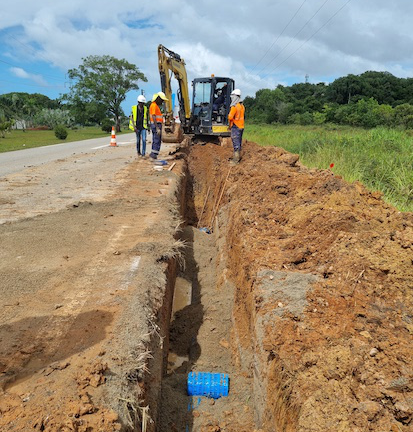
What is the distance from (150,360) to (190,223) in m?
7.14

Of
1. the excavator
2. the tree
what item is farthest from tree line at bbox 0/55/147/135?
the excavator

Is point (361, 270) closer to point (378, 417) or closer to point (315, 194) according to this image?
point (378, 417)

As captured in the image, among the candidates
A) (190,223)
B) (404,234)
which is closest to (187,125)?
(190,223)

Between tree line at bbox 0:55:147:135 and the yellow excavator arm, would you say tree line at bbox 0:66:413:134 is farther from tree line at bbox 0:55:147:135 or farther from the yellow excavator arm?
the yellow excavator arm

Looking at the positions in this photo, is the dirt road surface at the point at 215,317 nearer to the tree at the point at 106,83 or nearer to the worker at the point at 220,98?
the worker at the point at 220,98

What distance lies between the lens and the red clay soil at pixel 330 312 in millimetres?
2396

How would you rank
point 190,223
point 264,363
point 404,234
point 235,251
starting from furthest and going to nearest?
point 190,223 < point 235,251 < point 404,234 < point 264,363

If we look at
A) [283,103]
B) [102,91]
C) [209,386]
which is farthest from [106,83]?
[209,386]

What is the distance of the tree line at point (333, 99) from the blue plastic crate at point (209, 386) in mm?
Answer: 37828

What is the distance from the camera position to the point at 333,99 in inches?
2199

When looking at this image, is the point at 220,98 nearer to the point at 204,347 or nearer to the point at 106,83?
the point at 204,347

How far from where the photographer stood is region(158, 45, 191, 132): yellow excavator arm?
12406mm

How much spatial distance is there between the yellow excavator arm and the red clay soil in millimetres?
7822

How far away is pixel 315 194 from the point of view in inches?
240
